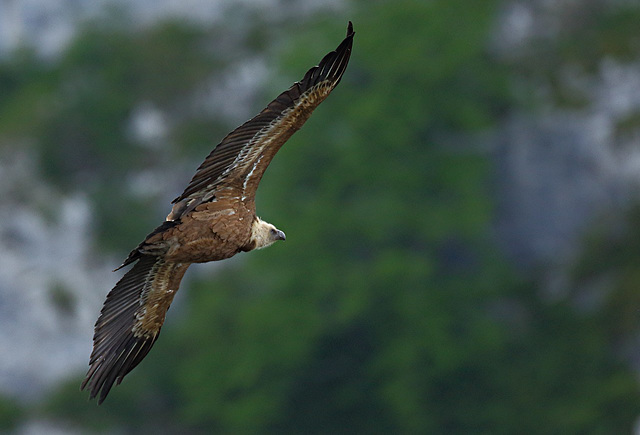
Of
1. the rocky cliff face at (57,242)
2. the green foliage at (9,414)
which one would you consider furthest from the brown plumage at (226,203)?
the green foliage at (9,414)

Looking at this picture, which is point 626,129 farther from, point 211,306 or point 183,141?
point 183,141

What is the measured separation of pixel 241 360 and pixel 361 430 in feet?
9.94

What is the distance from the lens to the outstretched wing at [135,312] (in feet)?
34.1

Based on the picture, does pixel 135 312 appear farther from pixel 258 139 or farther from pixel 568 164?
pixel 568 164

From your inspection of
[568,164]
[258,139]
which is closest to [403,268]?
[568,164]

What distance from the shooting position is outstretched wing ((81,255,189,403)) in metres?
10.4

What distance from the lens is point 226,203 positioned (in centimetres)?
982

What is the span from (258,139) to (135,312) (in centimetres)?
199

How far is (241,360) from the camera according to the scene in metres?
28.1

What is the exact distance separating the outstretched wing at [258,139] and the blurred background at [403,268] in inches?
722

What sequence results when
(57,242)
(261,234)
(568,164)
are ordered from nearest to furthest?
(261,234), (568,164), (57,242)

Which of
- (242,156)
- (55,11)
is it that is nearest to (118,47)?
(55,11)

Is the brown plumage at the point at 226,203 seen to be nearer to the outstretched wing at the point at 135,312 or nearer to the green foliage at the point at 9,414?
the outstretched wing at the point at 135,312

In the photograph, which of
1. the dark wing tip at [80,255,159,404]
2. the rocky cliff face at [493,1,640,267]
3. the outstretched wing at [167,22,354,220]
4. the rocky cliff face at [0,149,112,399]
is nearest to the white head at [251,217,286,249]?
the outstretched wing at [167,22,354,220]
